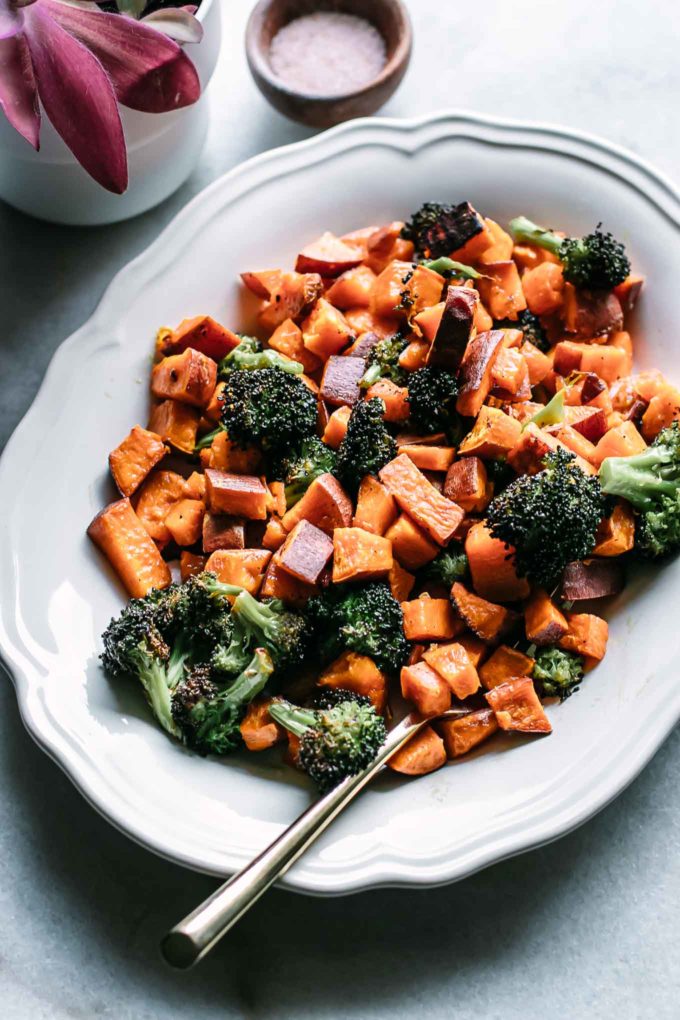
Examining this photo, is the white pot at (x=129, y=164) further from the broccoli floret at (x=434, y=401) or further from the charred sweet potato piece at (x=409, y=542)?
the charred sweet potato piece at (x=409, y=542)

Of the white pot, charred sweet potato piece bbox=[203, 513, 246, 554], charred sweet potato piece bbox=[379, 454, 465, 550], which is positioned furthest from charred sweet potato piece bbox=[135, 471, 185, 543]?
the white pot

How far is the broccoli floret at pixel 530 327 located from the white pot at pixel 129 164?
3.91 feet

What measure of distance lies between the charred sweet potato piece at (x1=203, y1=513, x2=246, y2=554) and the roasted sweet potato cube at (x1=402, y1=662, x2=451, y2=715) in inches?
23.6

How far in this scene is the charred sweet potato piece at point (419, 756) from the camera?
8.96ft

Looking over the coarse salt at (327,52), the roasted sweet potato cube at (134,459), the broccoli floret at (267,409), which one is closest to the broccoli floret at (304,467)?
the broccoli floret at (267,409)

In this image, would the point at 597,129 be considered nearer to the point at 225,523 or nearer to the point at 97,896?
the point at 225,523

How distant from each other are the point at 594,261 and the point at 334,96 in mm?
1125

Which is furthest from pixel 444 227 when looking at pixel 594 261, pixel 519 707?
pixel 519 707

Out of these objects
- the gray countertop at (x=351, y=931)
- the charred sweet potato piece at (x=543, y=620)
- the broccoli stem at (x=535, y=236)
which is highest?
the broccoli stem at (x=535, y=236)

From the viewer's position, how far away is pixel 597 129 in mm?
3838

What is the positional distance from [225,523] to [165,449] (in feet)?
1.11

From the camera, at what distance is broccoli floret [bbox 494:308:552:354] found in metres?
3.15

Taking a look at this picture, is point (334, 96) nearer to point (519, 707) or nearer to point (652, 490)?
point (652, 490)

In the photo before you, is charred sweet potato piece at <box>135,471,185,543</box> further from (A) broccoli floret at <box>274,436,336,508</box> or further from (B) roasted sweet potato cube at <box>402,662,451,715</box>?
(B) roasted sweet potato cube at <box>402,662,451,715</box>
